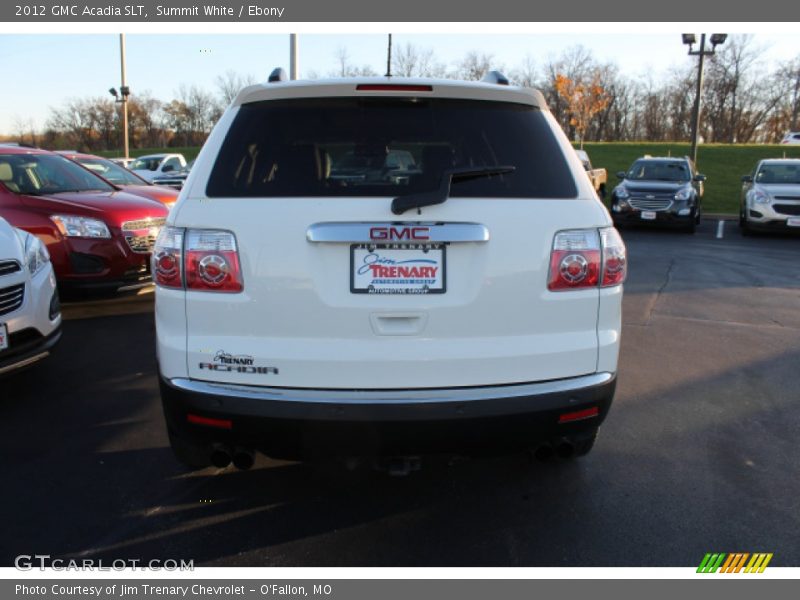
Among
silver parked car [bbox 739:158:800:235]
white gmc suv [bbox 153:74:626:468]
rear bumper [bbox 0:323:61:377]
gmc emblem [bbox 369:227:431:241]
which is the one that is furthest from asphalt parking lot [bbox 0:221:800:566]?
silver parked car [bbox 739:158:800:235]

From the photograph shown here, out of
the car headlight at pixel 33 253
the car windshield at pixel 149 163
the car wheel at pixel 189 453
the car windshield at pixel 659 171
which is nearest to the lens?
the car wheel at pixel 189 453

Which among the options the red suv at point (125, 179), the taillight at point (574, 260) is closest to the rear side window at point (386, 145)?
the taillight at point (574, 260)

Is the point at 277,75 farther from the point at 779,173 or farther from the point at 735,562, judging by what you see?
the point at 779,173

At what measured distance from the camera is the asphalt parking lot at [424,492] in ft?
8.68

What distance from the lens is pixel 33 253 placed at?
4.54 meters

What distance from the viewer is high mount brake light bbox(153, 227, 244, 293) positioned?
236 cm

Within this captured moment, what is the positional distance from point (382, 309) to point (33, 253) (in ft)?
11.1

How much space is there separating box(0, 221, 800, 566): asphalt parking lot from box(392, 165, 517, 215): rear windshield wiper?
1074 millimetres

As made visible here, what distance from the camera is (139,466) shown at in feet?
11.0

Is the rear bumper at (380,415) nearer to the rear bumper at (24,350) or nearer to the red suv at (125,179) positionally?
the rear bumper at (24,350)

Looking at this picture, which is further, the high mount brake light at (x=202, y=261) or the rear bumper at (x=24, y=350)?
the rear bumper at (x=24, y=350)

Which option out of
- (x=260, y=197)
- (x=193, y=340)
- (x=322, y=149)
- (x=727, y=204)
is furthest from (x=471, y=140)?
(x=727, y=204)

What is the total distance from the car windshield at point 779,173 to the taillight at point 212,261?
50.5ft

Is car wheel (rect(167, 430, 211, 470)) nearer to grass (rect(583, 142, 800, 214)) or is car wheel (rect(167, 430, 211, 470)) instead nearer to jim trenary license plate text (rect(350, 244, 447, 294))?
jim trenary license plate text (rect(350, 244, 447, 294))
